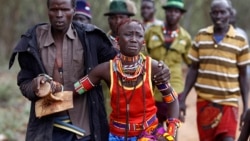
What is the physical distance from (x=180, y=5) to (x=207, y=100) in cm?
174

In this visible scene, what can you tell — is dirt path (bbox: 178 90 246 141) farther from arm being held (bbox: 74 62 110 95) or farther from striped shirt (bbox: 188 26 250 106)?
arm being held (bbox: 74 62 110 95)

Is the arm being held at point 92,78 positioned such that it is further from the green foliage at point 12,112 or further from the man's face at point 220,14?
the green foliage at point 12,112

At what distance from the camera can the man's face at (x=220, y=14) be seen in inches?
270

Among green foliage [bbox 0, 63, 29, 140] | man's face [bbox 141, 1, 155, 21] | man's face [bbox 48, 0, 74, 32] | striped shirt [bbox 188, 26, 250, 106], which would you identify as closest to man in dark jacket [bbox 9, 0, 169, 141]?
man's face [bbox 48, 0, 74, 32]

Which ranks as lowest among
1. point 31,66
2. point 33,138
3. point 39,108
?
point 33,138

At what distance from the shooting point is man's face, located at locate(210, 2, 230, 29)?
270 inches

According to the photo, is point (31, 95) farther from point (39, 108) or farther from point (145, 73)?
point (145, 73)

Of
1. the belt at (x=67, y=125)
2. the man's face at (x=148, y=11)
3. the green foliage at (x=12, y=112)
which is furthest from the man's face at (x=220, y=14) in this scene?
the green foliage at (x=12, y=112)

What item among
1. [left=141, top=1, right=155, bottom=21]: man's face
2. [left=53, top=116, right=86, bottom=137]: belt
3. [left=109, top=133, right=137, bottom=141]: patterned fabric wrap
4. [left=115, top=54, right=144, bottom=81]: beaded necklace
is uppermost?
[left=115, top=54, right=144, bottom=81]: beaded necklace

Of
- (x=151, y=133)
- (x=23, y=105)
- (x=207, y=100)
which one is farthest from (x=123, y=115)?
(x=23, y=105)

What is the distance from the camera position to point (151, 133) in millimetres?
4535

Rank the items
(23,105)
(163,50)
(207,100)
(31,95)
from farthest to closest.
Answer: (23,105), (163,50), (207,100), (31,95)

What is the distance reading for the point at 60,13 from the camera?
445 centimetres

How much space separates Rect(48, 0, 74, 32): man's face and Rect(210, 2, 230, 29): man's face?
2842 millimetres
